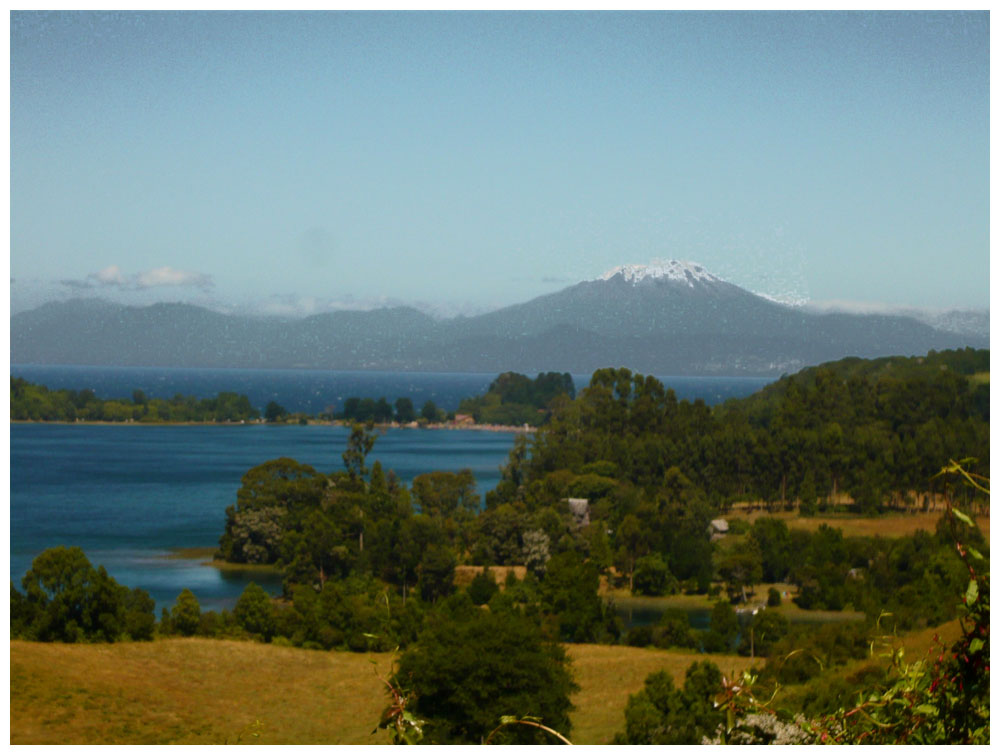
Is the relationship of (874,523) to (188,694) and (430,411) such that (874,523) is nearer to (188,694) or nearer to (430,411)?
(430,411)

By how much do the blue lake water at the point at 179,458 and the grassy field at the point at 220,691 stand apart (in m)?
1.58

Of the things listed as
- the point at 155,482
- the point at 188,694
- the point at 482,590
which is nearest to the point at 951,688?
the point at 188,694

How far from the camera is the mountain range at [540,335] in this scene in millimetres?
10789

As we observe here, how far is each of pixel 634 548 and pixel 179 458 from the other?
599cm

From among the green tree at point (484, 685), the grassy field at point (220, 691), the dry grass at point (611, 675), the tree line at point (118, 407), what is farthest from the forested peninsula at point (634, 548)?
the tree line at point (118, 407)

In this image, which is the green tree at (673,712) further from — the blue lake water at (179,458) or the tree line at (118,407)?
the tree line at (118,407)

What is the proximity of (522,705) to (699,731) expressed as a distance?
4.08 ft

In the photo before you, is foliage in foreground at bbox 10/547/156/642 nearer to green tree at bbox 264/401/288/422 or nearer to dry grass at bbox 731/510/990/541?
green tree at bbox 264/401/288/422

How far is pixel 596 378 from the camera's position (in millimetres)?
13211

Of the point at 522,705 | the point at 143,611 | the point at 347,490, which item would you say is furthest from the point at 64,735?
the point at 347,490

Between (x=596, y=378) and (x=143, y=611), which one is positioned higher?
(x=596, y=378)

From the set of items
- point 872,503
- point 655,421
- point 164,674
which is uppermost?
point 655,421

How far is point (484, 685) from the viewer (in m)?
6.62

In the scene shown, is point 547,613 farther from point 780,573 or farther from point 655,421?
point 655,421
